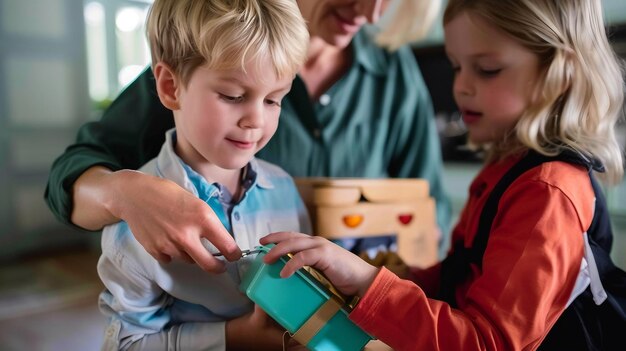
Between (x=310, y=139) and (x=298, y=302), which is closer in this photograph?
(x=298, y=302)

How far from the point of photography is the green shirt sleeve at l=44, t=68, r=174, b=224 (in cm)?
46

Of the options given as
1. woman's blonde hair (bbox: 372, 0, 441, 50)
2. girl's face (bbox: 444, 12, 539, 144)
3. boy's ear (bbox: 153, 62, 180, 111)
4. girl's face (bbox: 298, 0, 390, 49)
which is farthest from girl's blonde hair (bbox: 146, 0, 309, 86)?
woman's blonde hair (bbox: 372, 0, 441, 50)

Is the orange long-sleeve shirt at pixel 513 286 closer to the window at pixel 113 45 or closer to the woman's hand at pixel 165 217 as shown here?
the woman's hand at pixel 165 217

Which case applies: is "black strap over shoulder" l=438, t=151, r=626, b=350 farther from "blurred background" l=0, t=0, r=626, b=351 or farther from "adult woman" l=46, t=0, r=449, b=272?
"adult woman" l=46, t=0, r=449, b=272

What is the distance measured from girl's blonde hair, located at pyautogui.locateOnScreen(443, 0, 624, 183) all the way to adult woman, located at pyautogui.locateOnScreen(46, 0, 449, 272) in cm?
16

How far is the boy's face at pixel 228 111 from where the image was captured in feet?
1.24

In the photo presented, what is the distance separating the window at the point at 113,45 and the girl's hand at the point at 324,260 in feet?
0.61

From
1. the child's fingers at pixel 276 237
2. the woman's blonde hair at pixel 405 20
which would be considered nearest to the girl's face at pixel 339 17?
the woman's blonde hair at pixel 405 20

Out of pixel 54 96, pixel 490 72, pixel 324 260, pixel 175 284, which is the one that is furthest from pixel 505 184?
pixel 54 96

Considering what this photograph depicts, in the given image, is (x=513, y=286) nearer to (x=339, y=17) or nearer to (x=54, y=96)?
(x=339, y=17)

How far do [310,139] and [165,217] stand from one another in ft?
0.96

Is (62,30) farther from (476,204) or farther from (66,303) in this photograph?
(66,303)

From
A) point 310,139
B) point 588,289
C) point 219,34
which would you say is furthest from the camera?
point 310,139

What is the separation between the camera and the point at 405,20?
729 millimetres
